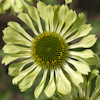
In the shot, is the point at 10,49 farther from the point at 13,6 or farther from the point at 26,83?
the point at 13,6

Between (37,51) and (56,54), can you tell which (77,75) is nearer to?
(56,54)

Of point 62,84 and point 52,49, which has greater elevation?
point 52,49

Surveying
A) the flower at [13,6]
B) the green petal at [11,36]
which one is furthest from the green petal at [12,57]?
the flower at [13,6]

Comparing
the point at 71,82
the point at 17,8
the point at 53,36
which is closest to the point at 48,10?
the point at 53,36

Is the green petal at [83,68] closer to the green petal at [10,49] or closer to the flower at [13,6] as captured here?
the green petal at [10,49]

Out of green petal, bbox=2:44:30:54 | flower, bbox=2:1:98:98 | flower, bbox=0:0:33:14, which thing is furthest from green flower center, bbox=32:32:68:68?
flower, bbox=0:0:33:14

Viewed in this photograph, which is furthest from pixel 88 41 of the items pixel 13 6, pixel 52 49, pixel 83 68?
pixel 13 6

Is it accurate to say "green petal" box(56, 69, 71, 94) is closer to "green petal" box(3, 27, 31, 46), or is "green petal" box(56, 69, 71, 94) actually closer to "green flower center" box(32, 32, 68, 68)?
"green flower center" box(32, 32, 68, 68)
